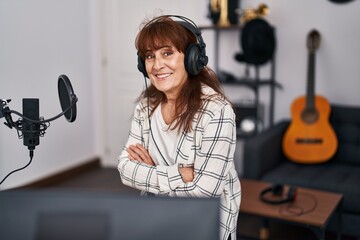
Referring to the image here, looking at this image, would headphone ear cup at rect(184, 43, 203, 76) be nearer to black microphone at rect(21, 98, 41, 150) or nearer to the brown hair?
the brown hair

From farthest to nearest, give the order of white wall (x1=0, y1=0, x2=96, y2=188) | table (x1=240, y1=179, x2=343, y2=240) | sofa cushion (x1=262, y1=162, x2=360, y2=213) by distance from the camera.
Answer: white wall (x1=0, y1=0, x2=96, y2=188) → sofa cushion (x1=262, y1=162, x2=360, y2=213) → table (x1=240, y1=179, x2=343, y2=240)

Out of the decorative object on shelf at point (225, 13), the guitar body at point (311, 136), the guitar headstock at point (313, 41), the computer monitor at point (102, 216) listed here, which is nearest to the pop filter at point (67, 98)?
the computer monitor at point (102, 216)

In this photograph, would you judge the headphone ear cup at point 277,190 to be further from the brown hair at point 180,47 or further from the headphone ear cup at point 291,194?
the brown hair at point 180,47

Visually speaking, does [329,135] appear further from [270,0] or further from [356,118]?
[270,0]

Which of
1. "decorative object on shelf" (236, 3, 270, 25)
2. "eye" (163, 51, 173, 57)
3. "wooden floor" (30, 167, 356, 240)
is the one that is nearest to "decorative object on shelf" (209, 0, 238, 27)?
"decorative object on shelf" (236, 3, 270, 25)

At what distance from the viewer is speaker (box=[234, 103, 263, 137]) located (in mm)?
3400

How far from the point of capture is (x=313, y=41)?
124 inches

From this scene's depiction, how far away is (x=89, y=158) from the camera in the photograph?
4.14 metres

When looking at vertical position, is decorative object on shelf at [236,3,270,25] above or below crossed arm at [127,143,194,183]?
above

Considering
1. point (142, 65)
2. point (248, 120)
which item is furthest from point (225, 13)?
point (142, 65)

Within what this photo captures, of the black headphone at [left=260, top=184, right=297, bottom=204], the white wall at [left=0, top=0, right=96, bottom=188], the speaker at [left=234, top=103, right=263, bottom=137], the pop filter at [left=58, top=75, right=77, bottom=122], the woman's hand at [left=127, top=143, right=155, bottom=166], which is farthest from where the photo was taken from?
the speaker at [left=234, top=103, right=263, bottom=137]

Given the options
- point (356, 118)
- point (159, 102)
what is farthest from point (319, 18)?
point (159, 102)

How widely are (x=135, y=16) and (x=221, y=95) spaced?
2.57 m

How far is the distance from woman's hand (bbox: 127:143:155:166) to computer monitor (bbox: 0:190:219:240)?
0.62 m
